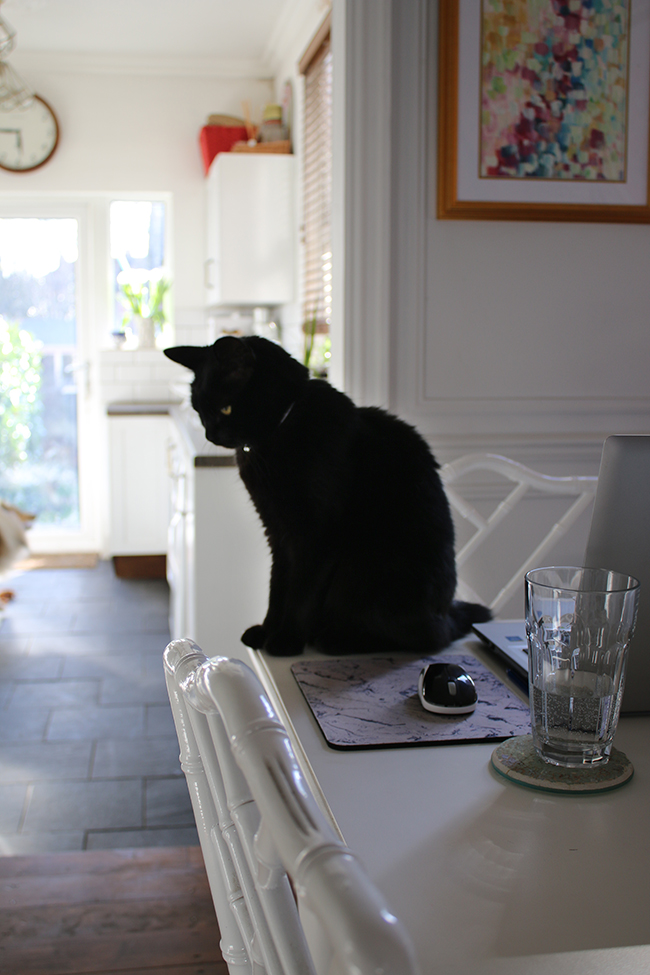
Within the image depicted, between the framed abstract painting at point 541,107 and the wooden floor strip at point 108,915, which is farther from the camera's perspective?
the framed abstract painting at point 541,107

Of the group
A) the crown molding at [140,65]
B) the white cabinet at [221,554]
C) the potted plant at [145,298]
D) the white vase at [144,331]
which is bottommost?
the white cabinet at [221,554]

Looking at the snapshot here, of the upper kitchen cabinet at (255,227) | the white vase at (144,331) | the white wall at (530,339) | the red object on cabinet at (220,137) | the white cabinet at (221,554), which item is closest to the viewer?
the white wall at (530,339)

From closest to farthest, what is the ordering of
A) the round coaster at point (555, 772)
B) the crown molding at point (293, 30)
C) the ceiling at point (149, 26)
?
the round coaster at point (555, 772) < the crown molding at point (293, 30) < the ceiling at point (149, 26)

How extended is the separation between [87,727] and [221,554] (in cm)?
76

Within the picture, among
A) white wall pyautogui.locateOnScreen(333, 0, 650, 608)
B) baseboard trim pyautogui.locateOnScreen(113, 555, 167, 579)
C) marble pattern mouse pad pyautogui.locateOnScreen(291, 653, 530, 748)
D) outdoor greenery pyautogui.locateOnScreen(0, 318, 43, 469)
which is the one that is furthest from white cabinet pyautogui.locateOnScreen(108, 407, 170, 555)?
marble pattern mouse pad pyautogui.locateOnScreen(291, 653, 530, 748)

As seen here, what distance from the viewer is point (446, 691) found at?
82 cm

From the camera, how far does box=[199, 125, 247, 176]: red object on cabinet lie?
13.5 feet

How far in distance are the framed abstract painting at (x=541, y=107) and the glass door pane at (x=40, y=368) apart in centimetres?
350

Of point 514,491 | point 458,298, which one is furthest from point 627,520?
point 458,298

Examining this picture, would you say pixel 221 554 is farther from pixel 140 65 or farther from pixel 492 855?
pixel 140 65

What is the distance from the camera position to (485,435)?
1864 millimetres

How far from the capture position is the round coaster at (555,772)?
664 mm

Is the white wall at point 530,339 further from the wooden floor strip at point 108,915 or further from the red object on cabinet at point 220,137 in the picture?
the red object on cabinet at point 220,137

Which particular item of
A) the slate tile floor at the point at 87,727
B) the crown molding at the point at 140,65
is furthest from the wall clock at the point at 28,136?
the slate tile floor at the point at 87,727
